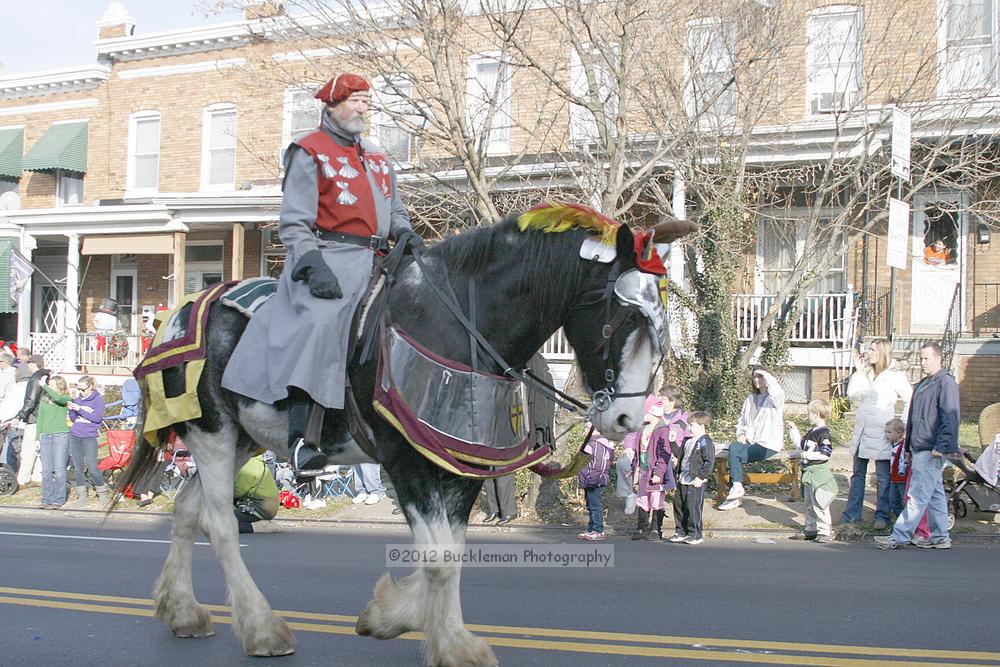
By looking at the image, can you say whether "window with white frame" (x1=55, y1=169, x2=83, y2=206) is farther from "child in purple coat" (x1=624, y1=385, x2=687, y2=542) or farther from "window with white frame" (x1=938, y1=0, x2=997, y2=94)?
"window with white frame" (x1=938, y1=0, x2=997, y2=94)

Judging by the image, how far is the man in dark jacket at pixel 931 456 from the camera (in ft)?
33.8

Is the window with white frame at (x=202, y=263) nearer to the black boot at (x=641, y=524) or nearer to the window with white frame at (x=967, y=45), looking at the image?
the black boot at (x=641, y=524)

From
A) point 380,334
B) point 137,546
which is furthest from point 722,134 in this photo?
point 380,334

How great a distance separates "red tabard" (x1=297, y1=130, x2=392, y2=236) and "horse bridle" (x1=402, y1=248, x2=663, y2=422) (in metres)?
0.41

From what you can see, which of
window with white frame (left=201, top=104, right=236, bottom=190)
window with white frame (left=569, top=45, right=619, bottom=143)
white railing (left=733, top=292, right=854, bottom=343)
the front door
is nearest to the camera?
window with white frame (left=569, top=45, right=619, bottom=143)

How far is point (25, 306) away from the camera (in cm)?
2595

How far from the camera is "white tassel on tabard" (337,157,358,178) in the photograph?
17.5ft

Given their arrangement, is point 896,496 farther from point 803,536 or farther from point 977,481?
point 803,536

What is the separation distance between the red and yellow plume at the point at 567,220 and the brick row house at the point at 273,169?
8.54 m

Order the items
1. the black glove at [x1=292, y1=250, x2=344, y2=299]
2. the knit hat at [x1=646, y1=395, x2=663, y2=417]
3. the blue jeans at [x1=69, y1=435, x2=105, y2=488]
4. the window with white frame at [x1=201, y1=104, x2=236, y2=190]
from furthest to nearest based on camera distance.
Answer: the window with white frame at [x1=201, y1=104, x2=236, y2=190] < the blue jeans at [x1=69, y1=435, x2=105, y2=488] < the knit hat at [x1=646, y1=395, x2=663, y2=417] < the black glove at [x1=292, y1=250, x2=344, y2=299]

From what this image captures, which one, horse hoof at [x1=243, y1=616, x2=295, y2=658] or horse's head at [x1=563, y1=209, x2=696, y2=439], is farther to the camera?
horse hoof at [x1=243, y1=616, x2=295, y2=658]

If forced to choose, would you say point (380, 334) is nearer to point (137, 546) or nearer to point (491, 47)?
point (137, 546)

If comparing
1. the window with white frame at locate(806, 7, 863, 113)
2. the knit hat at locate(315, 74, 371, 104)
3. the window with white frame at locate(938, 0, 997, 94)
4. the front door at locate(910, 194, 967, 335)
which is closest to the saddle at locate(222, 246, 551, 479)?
the knit hat at locate(315, 74, 371, 104)

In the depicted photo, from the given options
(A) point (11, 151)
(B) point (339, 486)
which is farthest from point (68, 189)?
(B) point (339, 486)
